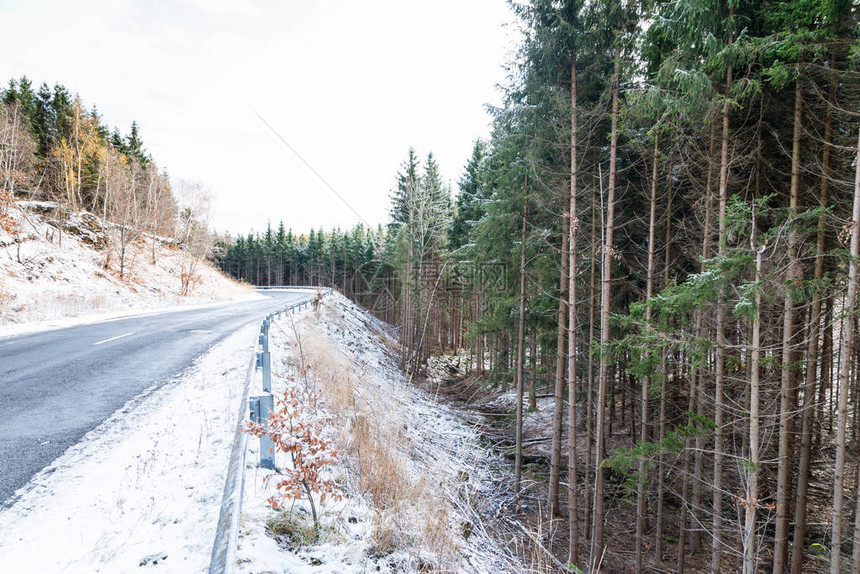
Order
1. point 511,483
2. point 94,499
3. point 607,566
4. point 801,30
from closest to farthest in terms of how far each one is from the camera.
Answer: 1. point 94,499
2. point 801,30
3. point 607,566
4. point 511,483

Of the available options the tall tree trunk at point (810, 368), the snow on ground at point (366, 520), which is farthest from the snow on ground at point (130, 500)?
the tall tree trunk at point (810, 368)

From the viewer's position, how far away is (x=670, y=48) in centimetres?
778

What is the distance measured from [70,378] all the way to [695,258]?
12.8 m

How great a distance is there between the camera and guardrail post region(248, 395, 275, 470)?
13.1 feet

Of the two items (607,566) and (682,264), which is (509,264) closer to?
(682,264)

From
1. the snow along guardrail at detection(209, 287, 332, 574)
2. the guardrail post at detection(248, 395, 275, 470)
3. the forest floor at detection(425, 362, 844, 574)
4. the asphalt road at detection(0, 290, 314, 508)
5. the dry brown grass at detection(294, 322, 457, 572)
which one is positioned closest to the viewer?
the snow along guardrail at detection(209, 287, 332, 574)

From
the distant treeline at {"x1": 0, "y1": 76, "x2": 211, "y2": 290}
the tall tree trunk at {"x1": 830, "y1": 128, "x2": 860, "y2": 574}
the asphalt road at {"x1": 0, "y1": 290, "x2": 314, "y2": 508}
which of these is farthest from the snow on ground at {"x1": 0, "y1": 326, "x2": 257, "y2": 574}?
the distant treeline at {"x1": 0, "y1": 76, "x2": 211, "y2": 290}

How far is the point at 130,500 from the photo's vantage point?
3.49m

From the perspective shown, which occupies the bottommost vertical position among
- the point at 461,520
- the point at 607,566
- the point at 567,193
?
the point at 607,566

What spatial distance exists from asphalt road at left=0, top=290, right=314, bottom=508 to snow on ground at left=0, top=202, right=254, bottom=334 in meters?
5.78

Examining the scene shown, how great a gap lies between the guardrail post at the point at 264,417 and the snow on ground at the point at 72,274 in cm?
1564

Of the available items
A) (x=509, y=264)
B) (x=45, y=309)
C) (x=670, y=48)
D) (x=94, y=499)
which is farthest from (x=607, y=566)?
(x=45, y=309)

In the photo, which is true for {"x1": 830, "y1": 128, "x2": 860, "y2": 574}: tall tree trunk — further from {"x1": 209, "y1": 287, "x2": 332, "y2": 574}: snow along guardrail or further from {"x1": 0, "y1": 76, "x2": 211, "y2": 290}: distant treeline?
{"x1": 0, "y1": 76, "x2": 211, "y2": 290}: distant treeline

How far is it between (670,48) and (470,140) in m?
19.4
